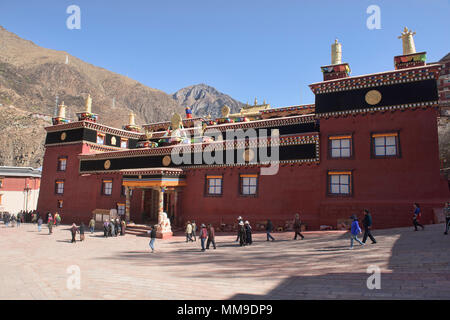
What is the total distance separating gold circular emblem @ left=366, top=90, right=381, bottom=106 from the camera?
17.0 meters

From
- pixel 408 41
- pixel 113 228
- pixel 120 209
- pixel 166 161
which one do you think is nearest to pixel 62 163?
pixel 120 209

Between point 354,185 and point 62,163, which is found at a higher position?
point 62,163

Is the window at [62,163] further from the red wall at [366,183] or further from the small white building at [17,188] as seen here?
the red wall at [366,183]

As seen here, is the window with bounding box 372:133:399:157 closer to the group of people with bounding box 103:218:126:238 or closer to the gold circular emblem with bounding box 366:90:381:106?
the gold circular emblem with bounding box 366:90:381:106

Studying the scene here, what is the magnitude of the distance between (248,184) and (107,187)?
14.1m

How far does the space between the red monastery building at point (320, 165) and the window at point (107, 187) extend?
9cm

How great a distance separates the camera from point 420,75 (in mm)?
16078

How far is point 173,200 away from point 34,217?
17.3 meters

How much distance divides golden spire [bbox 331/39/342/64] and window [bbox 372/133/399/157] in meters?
5.72

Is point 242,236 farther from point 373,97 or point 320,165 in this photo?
point 373,97

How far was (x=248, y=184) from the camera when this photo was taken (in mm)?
20359

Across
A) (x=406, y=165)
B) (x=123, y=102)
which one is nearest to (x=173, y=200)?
(x=406, y=165)

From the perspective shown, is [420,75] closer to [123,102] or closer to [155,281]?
[155,281]

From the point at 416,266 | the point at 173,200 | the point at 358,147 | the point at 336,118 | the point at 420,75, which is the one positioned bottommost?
the point at 416,266
